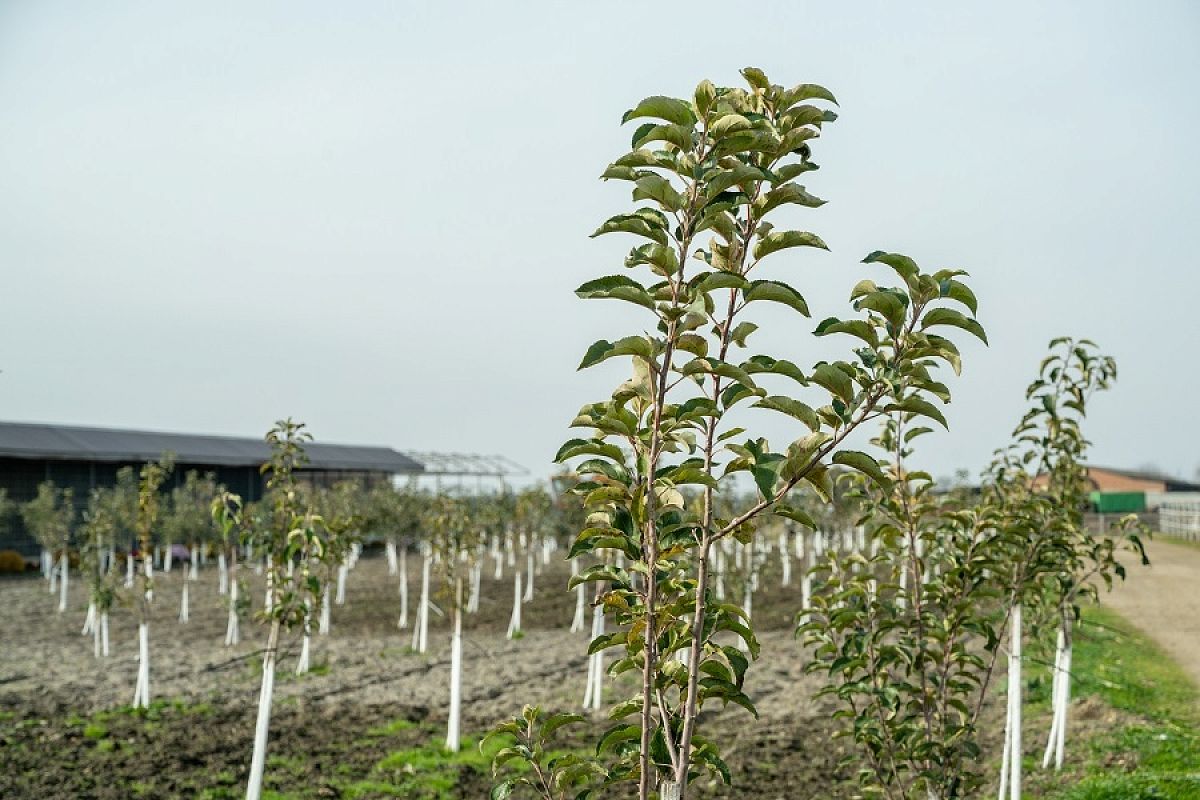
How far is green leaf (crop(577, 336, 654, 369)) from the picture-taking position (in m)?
2.58

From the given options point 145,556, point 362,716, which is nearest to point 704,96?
point 362,716

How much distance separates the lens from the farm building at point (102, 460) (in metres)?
36.8

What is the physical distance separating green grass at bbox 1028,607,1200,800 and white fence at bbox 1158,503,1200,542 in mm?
28719

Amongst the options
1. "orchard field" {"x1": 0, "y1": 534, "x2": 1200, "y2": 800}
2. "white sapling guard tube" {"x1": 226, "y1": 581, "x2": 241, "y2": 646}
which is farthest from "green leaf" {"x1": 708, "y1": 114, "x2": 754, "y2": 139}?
"white sapling guard tube" {"x1": 226, "y1": 581, "x2": 241, "y2": 646}

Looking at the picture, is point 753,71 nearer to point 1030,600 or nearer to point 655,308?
point 655,308

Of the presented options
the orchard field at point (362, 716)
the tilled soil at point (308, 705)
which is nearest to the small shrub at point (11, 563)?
the tilled soil at point (308, 705)

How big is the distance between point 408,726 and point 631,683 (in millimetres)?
3913

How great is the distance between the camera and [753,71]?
2.90m

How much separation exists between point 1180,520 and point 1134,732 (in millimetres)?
39132

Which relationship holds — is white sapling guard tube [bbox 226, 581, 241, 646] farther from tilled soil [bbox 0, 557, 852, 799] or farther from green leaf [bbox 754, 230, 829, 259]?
green leaf [bbox 754, 230, 829, 259]

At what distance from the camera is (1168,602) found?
22.4 meters

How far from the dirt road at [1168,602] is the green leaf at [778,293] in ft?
45.1

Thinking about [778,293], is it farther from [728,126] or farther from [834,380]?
[728,126]

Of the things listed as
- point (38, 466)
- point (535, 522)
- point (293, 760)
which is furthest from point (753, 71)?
point (38, 466)
